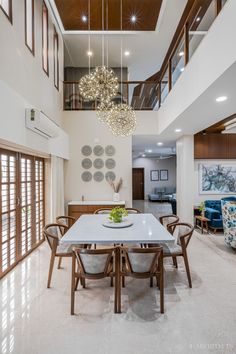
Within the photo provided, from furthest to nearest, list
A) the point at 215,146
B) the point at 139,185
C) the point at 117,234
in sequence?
the point at 139,185 → the point at 215,146 → the point at 117,234

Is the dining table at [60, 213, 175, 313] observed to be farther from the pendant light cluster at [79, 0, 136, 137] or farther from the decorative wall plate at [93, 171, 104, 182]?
the decorative wall plate at [93, 171, 104, 182]

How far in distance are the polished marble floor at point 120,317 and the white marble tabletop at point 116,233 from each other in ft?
2.66

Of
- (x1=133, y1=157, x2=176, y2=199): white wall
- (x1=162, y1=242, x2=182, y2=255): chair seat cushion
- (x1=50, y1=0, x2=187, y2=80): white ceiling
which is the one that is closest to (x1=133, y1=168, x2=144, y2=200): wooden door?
(x1=133, y1=157, x2=176, y2=199): white wall

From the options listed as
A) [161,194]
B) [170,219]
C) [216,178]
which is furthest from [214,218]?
[161,194]

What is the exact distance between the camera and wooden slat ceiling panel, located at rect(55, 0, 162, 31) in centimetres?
471

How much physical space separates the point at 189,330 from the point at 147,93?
6295 millimetres

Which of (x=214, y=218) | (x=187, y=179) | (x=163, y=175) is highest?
(x=163, y=175)

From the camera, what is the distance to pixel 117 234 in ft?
9.41

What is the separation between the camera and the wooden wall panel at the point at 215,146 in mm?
6714

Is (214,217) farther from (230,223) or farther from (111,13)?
(111,13)

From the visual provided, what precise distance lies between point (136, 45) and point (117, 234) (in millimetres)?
6259

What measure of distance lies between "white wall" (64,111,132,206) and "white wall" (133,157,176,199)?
782 cm

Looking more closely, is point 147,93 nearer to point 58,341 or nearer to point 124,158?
point 124,158

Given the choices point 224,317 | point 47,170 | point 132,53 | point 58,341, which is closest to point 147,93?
point 132,53
